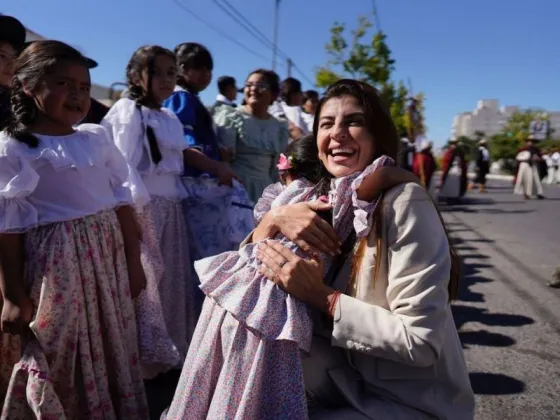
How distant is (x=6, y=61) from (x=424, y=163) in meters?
9.05

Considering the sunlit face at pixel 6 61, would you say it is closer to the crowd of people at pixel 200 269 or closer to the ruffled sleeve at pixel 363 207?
the crowd of people at pixel 200 269

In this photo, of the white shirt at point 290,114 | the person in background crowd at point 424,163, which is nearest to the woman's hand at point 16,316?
the white shirt at point 290,114

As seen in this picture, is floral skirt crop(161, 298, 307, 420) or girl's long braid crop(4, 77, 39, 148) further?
girl's long braid crop(4, 77, 39, 148)

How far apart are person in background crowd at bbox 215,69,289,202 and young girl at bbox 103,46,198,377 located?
83cm

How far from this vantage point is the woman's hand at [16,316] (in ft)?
6.38

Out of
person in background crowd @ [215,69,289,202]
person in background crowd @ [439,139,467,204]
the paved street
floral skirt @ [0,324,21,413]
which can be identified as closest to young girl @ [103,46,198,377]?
floral skirt @ [0,324,21,413]

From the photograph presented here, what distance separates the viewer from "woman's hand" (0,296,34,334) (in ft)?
6.38

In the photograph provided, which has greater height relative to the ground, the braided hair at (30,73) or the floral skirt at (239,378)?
the braided hair at (30,73)

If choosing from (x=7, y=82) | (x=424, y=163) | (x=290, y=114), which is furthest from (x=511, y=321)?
(x=424, y=163)

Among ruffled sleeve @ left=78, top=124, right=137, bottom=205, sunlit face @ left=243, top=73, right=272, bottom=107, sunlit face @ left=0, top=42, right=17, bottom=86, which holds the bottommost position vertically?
ruffled sleeve @ left=78, top=124, right=137, bottom=205

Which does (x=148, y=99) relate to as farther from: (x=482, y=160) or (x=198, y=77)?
(x=482, y=160)

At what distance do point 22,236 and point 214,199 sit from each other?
4.91ft

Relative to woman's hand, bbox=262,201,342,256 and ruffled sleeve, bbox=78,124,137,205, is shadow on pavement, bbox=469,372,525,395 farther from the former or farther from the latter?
ruffled sleeve, bbox=78,124,137,205

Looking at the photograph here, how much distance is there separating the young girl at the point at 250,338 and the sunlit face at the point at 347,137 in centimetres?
7
